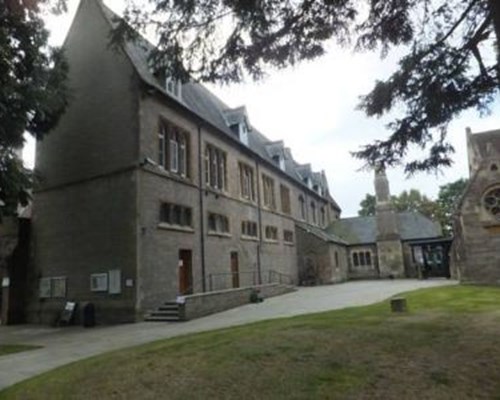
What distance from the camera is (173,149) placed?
76.0ft

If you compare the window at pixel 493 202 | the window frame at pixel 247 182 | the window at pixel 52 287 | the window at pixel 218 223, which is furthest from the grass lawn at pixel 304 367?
the window at pixel 493 202

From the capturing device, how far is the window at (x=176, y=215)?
21305 mm

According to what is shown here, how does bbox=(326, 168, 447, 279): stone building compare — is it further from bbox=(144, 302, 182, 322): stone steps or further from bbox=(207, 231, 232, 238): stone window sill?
bbox=(144, 302, 182, 322): stone steps

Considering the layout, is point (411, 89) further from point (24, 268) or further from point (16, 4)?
point (24, 268)

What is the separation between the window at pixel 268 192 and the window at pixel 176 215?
12087 mm

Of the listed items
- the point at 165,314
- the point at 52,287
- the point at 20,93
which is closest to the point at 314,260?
the point at 165,314

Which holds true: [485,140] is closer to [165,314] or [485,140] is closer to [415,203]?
[165,314]

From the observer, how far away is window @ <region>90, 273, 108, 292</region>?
1950 centimetres

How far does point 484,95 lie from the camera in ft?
31.0

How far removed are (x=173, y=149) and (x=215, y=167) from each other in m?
4.35

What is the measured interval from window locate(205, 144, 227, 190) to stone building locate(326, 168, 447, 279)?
22.8m

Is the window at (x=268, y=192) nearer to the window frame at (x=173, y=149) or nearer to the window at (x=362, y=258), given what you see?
the window frame at (x=173, y=149)

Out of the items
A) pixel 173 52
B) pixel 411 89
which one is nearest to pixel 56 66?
pixel 173 52

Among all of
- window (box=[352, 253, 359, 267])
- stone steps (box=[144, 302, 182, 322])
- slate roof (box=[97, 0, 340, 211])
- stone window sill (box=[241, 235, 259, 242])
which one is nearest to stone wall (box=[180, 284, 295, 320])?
stone steps (box=[144, 302, 182, 322])
